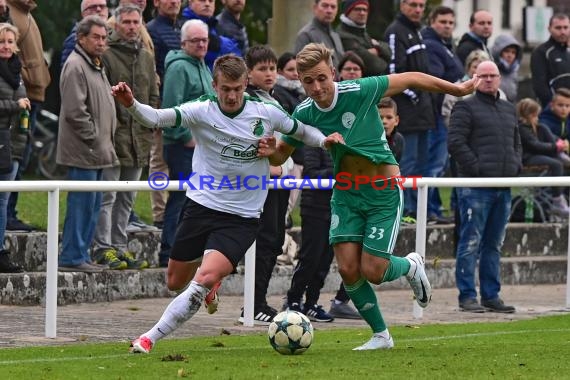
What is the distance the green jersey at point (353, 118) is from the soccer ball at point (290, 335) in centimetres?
120

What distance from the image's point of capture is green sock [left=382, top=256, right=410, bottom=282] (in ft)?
35.5

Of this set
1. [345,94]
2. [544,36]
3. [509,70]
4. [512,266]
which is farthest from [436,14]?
[544,36]

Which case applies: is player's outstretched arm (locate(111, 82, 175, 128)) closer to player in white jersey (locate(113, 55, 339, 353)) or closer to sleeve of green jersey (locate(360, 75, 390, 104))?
player in white jersey (locate(113, 55, 339, 353))

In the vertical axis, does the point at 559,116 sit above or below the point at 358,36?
below

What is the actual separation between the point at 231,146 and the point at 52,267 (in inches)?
72.1

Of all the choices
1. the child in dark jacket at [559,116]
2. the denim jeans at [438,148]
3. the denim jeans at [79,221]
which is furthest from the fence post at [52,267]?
the child in dark jacket at [559,116]

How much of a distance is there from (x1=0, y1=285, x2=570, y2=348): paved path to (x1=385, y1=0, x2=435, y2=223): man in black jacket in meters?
1.43

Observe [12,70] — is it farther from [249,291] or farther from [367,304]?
[367,304]

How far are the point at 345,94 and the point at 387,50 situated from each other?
20.0ft

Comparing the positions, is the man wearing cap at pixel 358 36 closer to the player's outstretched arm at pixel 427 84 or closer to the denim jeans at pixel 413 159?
the denim jeans at pixel 413 159

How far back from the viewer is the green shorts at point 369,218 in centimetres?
1072

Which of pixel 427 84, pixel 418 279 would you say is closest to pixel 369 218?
pixel 418 279

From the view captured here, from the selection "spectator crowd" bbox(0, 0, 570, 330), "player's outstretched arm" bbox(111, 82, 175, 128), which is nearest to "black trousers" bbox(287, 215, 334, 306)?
"spectator crowd" bbox(0, 0, 570, 330)

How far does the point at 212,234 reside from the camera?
10.5 meters
